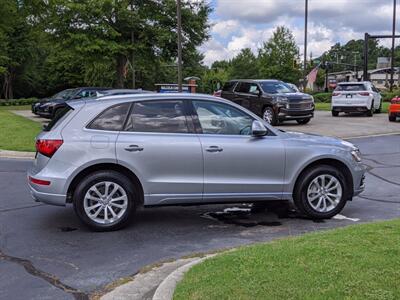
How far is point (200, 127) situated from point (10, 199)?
3550 millimetres

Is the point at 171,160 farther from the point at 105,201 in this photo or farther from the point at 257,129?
the point at 257,129

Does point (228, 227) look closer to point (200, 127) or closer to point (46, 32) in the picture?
point (200, 127)

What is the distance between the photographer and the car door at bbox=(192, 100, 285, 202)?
6875 millimetres

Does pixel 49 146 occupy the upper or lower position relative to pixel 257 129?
lower

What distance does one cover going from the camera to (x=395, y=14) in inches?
1676

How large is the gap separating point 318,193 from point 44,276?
380cm

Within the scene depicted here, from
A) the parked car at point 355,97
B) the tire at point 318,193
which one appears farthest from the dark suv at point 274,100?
the tire at point 318,193

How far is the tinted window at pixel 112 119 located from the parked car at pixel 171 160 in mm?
12

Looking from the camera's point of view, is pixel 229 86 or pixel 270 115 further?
pixel 229 86

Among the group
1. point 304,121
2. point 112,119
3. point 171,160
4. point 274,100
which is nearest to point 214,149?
point 171,160

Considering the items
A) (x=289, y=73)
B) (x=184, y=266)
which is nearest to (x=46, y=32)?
(x=184, y=266)

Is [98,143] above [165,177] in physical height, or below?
above

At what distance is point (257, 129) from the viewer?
273 inches

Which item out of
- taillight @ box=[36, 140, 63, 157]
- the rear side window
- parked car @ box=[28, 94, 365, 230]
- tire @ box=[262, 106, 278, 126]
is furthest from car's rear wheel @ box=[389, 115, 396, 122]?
taillight @ box=[36, 140, 63, 157]
